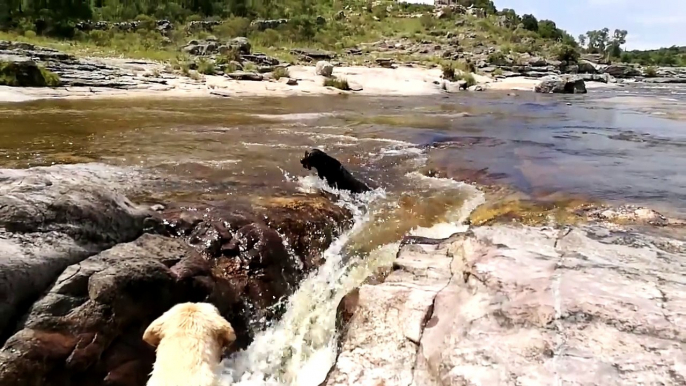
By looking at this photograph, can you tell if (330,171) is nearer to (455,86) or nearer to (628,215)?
(628,215)

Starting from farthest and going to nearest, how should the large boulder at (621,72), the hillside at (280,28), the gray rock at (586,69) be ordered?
1. the large boulder at (621,72)
2. the gray rock at (586,69)
3. the hillside at (280,28)

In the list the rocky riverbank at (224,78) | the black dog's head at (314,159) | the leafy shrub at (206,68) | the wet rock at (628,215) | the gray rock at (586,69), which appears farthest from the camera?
the gray rock at (586,69)

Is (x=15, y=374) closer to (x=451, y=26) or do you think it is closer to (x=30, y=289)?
(x=30, y=289)

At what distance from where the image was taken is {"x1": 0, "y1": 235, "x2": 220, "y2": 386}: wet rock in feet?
12.6

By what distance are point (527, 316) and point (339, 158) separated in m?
7.71

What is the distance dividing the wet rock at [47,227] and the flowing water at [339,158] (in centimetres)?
164

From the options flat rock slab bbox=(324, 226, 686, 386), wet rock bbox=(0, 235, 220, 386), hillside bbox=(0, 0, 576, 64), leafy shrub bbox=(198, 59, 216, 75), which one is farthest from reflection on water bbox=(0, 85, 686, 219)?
hillside bbox=(0, 0, 576, 64)

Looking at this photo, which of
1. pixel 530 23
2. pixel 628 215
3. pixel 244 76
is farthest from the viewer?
pixel 530 23

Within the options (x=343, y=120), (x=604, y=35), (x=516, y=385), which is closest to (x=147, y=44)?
(x=343, y=120)

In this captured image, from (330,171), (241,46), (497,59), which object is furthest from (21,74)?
(497,59)

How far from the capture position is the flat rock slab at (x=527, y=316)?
129 inches

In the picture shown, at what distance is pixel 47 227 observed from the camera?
4.63 meters

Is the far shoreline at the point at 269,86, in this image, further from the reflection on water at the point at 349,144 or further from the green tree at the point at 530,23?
the green tree at the point at 530,23

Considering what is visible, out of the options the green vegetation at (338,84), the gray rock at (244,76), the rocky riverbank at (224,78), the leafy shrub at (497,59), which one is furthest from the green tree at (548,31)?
the gray rock at (244,76)
